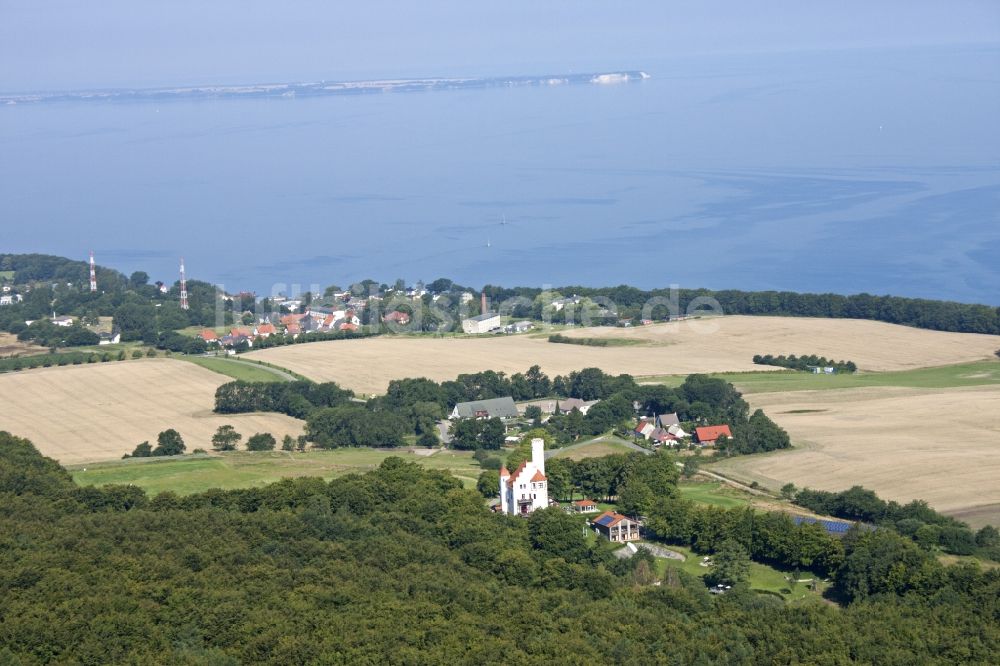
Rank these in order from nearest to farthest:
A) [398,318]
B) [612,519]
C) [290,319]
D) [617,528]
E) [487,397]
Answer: [617,528] → [612,519] → [487,397] → [398,318] → [290,319]

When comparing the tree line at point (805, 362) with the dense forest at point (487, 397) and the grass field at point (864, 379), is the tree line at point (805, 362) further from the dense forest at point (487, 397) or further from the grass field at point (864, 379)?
the dense forest at point (487, 397)

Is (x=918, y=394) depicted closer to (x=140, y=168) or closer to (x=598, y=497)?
(x=598, y=497)

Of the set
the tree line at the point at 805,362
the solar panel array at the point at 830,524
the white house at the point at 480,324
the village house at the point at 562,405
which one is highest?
the white house at the point at 480,324

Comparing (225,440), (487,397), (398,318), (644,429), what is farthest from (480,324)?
(225,440)

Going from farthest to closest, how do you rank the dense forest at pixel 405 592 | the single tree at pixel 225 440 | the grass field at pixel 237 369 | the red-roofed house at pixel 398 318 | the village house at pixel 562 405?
the red-roofed house at pixel 398 318 < the grass field at pixel 237 369 < the village house at pixel 562 405 < the single tree at pixel 225 440 < the dense forest at pixel 405 592

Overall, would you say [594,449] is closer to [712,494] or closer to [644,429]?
[644,429]

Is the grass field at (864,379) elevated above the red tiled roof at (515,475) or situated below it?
above

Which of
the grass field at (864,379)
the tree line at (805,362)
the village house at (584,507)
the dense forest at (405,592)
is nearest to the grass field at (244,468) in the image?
the village house at (584,507)

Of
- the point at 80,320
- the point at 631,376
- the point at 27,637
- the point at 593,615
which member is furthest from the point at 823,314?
the point at 27,637
